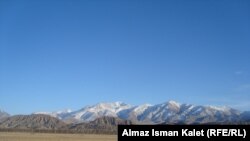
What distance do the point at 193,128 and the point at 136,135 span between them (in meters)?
2.24

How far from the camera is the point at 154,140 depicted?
60.0ft

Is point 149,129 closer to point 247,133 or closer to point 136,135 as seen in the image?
point 136,135

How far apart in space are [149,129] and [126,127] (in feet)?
2.99

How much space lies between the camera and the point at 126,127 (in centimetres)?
1823

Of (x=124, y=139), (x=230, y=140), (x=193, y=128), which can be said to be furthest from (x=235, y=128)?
(x=124, y=139)

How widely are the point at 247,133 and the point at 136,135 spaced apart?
4297 mm

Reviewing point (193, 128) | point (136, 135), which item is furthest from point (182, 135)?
point (136, 135)

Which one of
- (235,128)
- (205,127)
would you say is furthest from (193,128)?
(235,128)

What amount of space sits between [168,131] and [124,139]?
1.78 metres

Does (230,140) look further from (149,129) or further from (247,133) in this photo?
(149,129)

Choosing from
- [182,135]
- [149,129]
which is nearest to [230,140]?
[182,135]

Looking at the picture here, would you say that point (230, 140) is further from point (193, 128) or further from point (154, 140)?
point (154, 140)

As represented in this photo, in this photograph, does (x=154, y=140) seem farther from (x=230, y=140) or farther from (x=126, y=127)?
(x=230, y=140)

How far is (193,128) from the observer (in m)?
18.0
